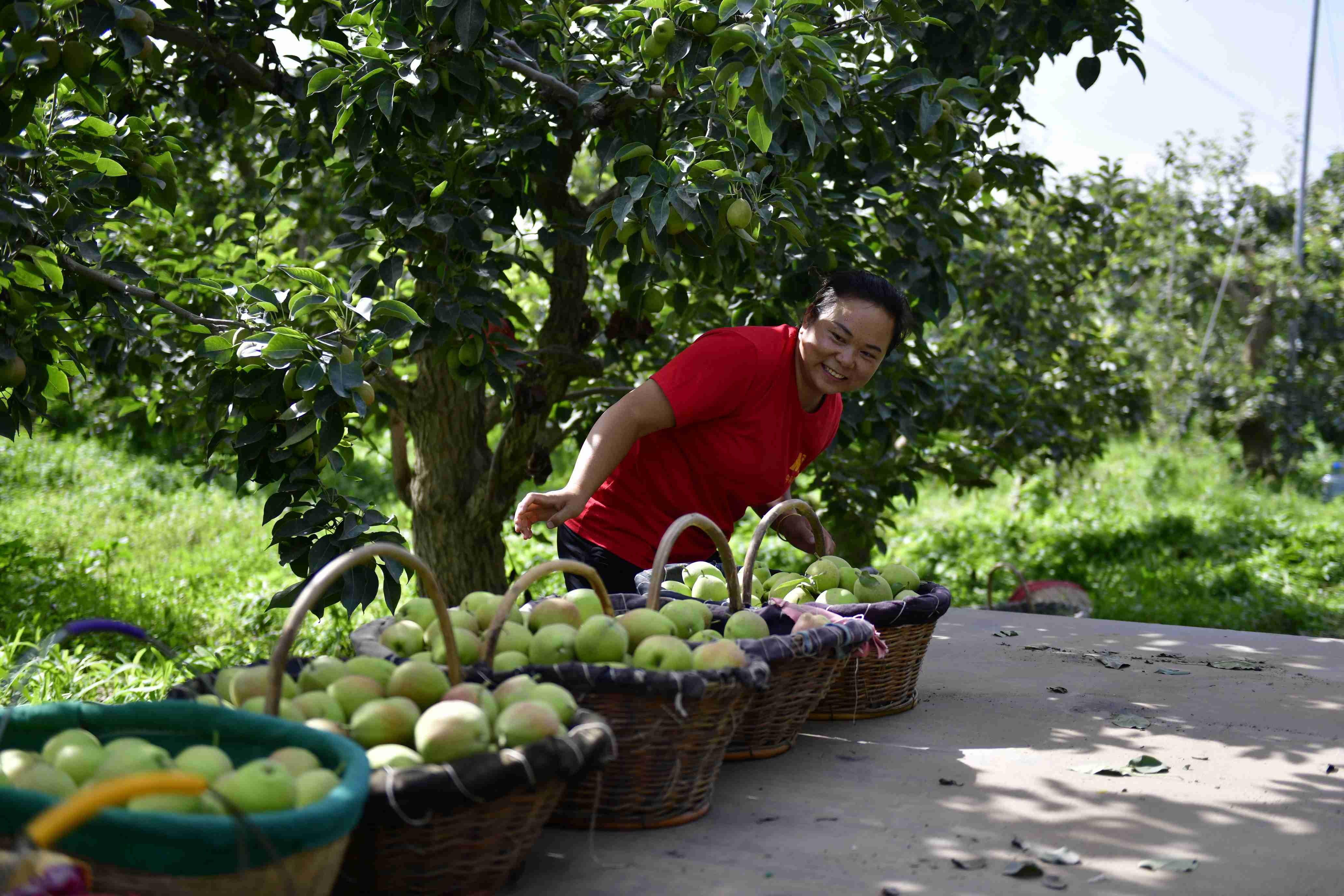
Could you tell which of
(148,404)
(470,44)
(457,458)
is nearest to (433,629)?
(470,44)

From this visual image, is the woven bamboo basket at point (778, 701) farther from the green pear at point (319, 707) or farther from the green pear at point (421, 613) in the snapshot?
the green pear at point (319, 707)

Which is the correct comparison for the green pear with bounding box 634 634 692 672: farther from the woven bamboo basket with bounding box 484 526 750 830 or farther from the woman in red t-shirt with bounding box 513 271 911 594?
the woman in red t-shirt with bounding box 513 271 911 594

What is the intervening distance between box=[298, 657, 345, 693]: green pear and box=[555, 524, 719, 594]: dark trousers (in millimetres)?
1223

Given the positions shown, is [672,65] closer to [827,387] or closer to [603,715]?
[827,387]

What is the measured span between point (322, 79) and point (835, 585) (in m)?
1.82

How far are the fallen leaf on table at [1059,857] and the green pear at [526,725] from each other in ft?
2.47

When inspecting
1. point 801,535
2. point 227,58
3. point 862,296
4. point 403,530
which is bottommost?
point 403,530

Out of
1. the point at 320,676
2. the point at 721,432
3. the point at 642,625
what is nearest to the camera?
the point at 320,676

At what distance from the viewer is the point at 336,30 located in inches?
129

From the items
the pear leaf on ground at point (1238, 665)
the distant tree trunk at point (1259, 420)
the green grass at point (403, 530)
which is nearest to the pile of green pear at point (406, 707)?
the green grass at point (403, 530)

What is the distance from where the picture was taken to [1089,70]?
368 centimetres

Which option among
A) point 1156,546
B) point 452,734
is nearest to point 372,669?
point 452,734

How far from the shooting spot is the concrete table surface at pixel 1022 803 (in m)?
1.57

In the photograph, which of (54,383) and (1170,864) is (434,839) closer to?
(1170,864)
